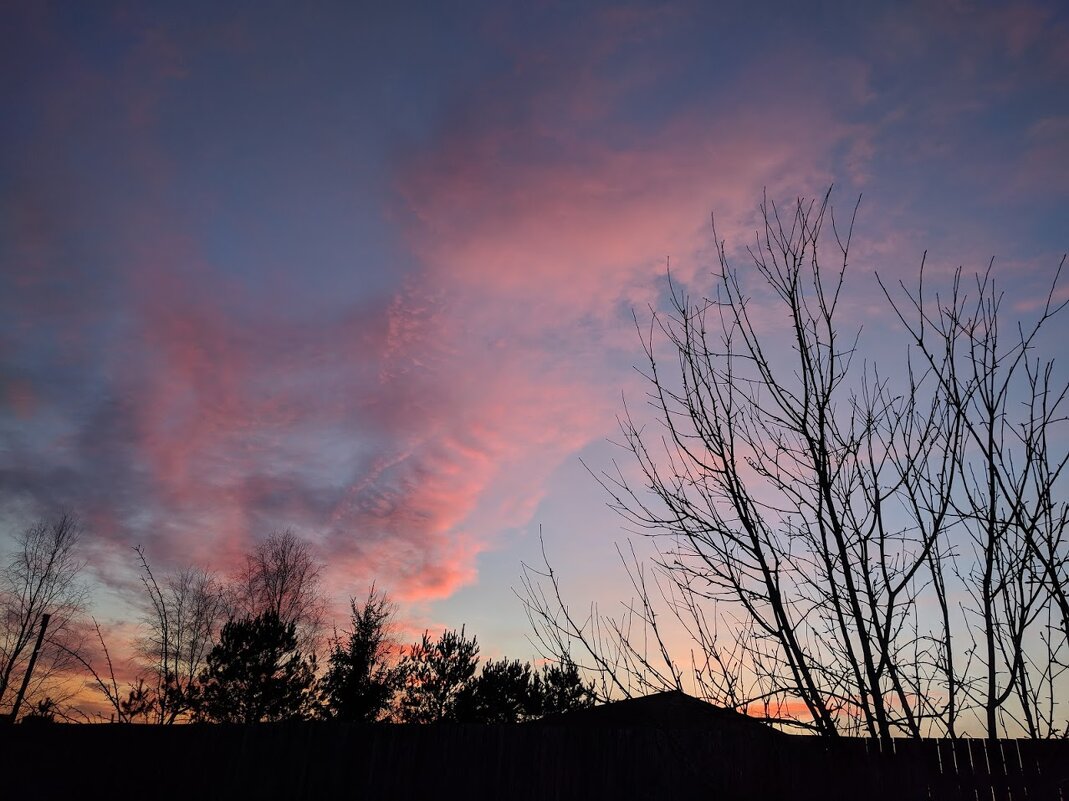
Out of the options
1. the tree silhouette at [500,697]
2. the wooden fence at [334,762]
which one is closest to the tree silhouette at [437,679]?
the tree silhouette at [500,697]

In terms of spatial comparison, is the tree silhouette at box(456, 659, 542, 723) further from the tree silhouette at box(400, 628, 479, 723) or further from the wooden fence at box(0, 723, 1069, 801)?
the wooden fence at box(0, 723, 1069, 801)

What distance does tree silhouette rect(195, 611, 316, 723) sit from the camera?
21.8 meters

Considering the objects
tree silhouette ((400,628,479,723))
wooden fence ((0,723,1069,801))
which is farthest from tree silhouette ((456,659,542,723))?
wooden fence ((0,723,1069,801))

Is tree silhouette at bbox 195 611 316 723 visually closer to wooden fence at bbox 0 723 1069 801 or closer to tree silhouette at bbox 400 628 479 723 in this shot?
tree silhouette at bbox 400 628 479 723

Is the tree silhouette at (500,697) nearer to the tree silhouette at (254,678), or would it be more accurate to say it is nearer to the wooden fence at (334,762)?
the tree silhouette at (254,678)

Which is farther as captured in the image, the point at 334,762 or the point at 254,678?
the point at 254,678

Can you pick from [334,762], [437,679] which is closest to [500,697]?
Result: [437,679]

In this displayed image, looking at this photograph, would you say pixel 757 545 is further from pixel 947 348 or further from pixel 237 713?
pixel 237 713

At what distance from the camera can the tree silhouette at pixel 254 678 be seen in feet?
71.7

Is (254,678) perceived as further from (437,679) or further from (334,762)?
(334,762)

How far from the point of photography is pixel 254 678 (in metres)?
22.5

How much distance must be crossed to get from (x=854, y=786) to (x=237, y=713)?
969 inches

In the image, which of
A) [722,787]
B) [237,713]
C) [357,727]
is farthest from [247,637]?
[722,787]

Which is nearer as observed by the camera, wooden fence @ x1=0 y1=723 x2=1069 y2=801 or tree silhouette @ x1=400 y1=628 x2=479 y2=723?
wooden fence @ x1=0 y1=723 x2=1069 y2=801
